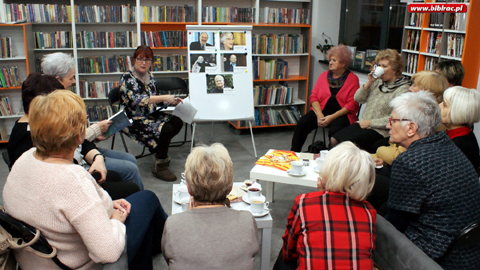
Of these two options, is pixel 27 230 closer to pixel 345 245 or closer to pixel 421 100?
pixel 345 245

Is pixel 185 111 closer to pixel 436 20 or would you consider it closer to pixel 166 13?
pixel 166 13

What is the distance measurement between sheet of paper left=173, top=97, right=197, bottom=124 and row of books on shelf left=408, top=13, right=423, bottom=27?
2769 millimetres

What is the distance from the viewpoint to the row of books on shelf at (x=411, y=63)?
15.1 ft

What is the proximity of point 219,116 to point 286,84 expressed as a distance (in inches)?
67.8

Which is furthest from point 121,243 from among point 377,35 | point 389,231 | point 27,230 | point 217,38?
point 377,35

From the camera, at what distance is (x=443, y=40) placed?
408 cm

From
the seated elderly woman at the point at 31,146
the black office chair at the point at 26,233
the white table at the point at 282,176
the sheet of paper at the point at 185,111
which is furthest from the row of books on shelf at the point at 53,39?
the black office chair at the point at 26,233

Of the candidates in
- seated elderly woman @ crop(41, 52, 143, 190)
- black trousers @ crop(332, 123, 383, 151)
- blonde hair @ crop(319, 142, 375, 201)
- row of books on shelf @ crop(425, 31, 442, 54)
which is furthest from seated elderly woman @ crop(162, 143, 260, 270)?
row of books on shelf @ crop(425, 31, 442, 54)

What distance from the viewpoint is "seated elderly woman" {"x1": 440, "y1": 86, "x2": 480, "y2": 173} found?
233 centimetres

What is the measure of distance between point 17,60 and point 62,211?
4.01 m

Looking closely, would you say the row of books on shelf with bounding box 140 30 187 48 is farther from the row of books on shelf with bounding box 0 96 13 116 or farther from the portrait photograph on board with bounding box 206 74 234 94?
the row of books on shelf with bounding box 0 96 13 116

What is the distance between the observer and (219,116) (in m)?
4.36

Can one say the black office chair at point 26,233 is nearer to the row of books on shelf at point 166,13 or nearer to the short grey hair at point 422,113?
the short grey hair at point 422,113

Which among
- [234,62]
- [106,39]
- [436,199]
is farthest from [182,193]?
[106,39]
